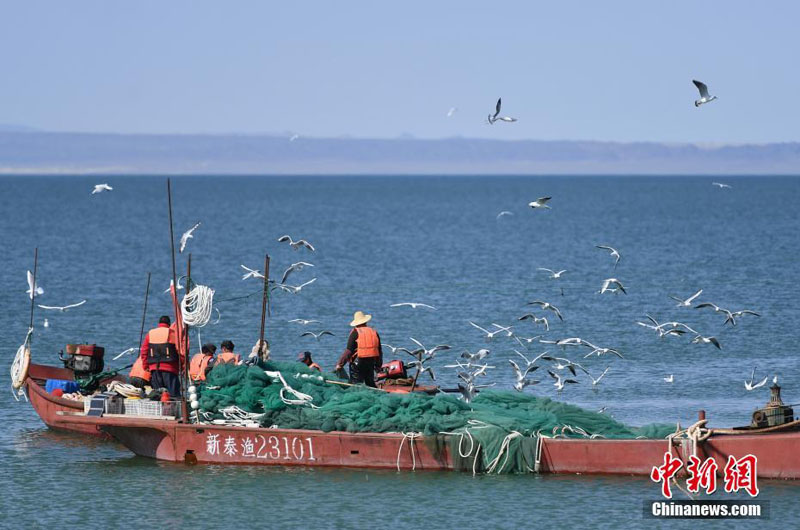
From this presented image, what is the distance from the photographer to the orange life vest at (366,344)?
76.3 feet

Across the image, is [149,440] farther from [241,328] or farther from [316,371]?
[241,328]

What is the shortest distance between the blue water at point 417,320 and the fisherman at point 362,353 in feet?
8.41

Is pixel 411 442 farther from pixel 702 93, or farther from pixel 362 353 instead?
pixel 702 93

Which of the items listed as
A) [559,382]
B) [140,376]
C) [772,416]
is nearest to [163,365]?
[140,376]

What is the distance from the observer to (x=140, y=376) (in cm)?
2364

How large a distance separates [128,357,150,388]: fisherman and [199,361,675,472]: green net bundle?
142 centimetres

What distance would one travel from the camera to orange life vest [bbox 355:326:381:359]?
23.3 m

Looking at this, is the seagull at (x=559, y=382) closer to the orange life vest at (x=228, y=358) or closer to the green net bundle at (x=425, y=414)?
the green net bundle at (x=425, y=414)

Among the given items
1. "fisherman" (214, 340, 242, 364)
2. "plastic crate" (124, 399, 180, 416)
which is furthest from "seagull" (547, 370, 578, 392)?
"plastic crate" (124, 399, 180, 416)

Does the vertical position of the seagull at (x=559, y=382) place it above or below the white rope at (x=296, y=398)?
above

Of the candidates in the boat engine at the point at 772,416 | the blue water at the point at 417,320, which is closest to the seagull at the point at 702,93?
the blue water at the point at 417,320

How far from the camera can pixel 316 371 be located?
915 inches

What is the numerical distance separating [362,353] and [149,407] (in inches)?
135

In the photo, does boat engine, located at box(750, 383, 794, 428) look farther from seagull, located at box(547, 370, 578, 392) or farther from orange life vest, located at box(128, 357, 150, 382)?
orange life vest, located at box(128, 357, 150, 382)
